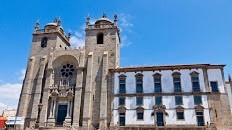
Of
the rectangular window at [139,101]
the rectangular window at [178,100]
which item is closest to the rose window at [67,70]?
the rectangular window at [139,101]

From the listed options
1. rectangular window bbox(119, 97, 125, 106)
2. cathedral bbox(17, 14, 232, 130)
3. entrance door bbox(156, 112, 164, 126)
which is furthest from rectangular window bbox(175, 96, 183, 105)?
rectangular window bbox(119, 97, 125, 106)

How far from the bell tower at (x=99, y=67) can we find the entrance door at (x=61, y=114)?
3.85 metres

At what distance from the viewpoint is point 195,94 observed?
32.4 m

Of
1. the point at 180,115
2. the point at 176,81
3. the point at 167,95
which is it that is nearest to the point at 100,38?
the point at 176,81

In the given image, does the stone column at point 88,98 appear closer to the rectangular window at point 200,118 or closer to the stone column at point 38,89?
the stone column at point 38,89

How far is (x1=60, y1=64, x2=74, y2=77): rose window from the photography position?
129ft

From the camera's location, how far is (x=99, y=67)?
37812 millimetres

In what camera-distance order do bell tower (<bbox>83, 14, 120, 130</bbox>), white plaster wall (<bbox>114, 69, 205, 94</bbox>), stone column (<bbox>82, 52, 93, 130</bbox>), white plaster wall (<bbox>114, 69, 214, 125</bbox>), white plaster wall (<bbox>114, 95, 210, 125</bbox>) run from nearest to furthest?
white plaster wall (<bbox>114, 95, 210, 125</bbox>), white plaster wall (<bbox>114, 69, 214, 125</bbox>), white plaster wall (<bbox>114, 69, 205, 94</bbox>), stone column (<bbox>82, 52, 93, 130</bbox>), bell tower (<bbox>83, 14, 120, 130</bbox>)

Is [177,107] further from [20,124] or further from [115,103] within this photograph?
[20,124]

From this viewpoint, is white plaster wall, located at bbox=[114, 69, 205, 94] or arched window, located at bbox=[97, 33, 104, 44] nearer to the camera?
white plaster wall, located at bbox=[114, 69, 205, 94]

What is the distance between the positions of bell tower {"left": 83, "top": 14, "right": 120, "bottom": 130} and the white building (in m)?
1.72

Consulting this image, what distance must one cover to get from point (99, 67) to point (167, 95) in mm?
11691

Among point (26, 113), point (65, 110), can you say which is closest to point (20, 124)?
point (26, 113)

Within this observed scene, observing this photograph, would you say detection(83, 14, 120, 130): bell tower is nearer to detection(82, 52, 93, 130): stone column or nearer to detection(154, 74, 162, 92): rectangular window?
detection(82, 52, 93, 130): stone column
